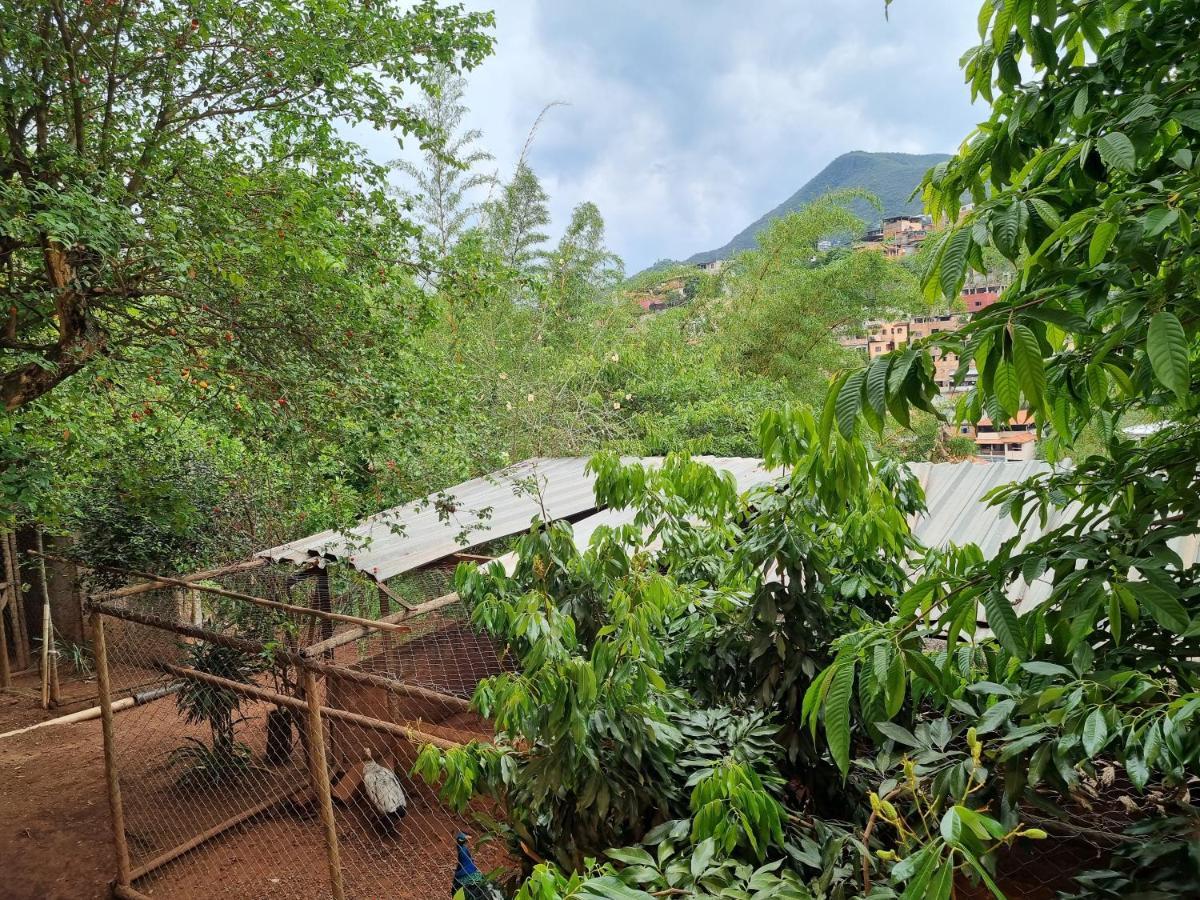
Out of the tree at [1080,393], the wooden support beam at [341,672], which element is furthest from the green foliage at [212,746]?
the tree at [1080,393]

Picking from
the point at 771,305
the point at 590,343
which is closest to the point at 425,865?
the point at 590,343

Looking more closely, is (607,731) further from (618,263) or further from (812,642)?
(618,263)

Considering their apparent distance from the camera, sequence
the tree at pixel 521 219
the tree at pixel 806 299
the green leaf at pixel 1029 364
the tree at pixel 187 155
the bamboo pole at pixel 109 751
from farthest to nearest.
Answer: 1. the tree at pixel 521 219
2. the tree at pixel 806 299
3. the bamboo pole at pixel 109 751
4. the tree at pixel 187 155
5. the green leaf at pixel 1029 364

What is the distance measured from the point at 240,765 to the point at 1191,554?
15.5 feet

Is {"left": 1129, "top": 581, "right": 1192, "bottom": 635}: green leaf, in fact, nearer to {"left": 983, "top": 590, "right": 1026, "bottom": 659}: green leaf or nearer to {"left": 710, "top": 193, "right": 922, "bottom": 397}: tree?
{"left": 983, "top": 590, "right": 1026, "bottom": 659}: green leaf

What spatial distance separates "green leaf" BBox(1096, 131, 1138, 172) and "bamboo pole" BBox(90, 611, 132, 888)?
12.0ft

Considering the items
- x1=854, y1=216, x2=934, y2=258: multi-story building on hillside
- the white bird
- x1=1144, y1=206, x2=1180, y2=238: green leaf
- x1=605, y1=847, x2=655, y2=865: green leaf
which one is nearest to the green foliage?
the white bird

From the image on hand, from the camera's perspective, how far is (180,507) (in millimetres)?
4656

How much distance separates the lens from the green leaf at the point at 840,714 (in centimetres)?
94

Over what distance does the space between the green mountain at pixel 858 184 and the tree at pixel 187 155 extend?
5749 mm

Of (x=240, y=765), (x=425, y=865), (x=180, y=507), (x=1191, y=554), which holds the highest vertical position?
(x=180, y=507)

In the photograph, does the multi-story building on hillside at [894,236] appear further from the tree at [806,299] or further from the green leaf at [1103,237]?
the green leaf at [1103,237]

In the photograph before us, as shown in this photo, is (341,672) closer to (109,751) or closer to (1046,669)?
(109,751)

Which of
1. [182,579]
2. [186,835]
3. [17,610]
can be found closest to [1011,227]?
[182,579]
